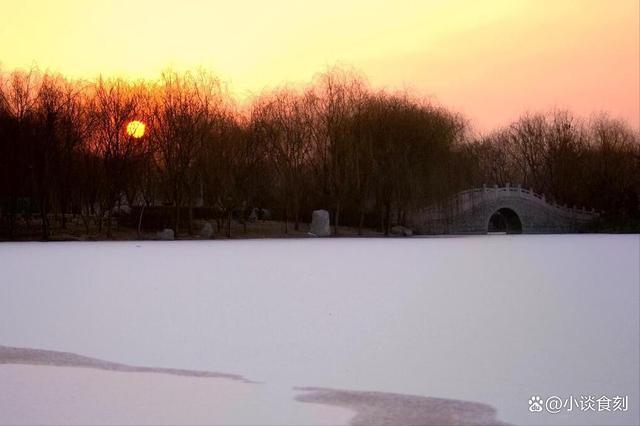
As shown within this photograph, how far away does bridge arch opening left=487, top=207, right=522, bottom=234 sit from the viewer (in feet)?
153

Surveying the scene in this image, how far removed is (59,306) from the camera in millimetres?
8562

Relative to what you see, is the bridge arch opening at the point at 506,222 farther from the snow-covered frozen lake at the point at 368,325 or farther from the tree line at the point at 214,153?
the snow-covered frozen lake at the point at 368,325

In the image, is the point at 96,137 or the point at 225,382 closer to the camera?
the point at 225,382

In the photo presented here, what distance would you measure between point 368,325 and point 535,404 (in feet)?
9.29

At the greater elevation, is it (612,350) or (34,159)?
(34,159)

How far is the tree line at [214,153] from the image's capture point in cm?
2884

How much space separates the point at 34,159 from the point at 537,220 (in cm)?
2733

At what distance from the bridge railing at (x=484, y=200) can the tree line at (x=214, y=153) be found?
2.90ft

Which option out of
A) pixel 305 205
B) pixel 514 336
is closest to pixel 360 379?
pixel 514 336

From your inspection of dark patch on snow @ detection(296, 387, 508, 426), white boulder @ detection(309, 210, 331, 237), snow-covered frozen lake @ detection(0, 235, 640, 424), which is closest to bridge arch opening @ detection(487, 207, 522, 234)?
white boulder @ detection(309, 210, 331, 237)

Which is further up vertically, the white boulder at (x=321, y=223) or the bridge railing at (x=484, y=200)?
the bridge railing at (x=484, y=200)

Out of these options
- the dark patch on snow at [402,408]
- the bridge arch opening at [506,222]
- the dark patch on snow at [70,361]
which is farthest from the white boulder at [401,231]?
the dark patch on snow at [402,408]

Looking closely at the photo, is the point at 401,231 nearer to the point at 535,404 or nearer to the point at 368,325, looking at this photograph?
the point at 368,325

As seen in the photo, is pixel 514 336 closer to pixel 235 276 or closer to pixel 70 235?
pixel 235 276
